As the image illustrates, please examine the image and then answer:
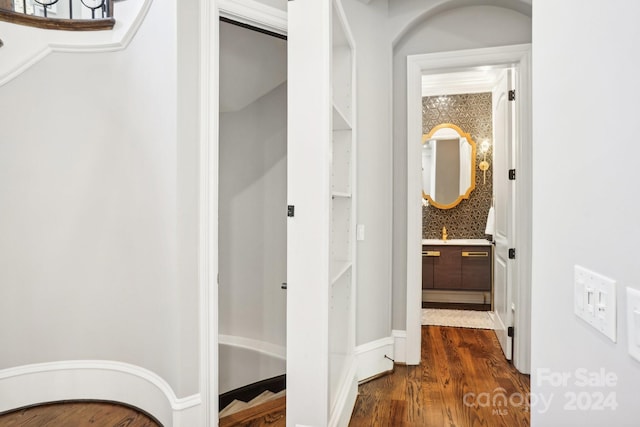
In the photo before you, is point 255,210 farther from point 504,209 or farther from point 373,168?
point 504,209

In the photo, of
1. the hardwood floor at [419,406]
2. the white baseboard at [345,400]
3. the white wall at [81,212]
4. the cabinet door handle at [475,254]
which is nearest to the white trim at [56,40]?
the white wall at [81,212]

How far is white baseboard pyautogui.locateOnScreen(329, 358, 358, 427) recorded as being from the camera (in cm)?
186

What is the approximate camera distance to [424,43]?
3.05 metres

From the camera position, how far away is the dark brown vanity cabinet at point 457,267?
4.48 m

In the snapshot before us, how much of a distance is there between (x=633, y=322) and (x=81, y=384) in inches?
113

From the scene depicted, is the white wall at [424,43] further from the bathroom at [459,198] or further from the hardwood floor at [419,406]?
the bathroom at [459,198]

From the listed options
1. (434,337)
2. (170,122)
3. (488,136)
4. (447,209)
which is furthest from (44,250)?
(488,136)

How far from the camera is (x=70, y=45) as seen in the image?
2420 mm

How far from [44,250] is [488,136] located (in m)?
4.72

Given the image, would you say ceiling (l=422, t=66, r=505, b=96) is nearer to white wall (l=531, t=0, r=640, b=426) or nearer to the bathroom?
the bathroom

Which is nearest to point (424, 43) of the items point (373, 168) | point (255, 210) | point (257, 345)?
point (373, 168)

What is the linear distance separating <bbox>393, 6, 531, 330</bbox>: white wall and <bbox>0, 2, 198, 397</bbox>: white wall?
180 centimetres

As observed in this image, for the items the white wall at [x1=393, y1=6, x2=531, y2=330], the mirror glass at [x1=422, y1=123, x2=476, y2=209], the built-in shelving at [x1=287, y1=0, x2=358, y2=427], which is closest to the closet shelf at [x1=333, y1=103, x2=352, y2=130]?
the built-in shelving at [x1=287, y1=0, x2=358, y2=427]

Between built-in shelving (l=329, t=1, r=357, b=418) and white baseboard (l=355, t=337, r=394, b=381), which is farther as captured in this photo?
white baseboard (l=355, t=337, r=394, b=381)
